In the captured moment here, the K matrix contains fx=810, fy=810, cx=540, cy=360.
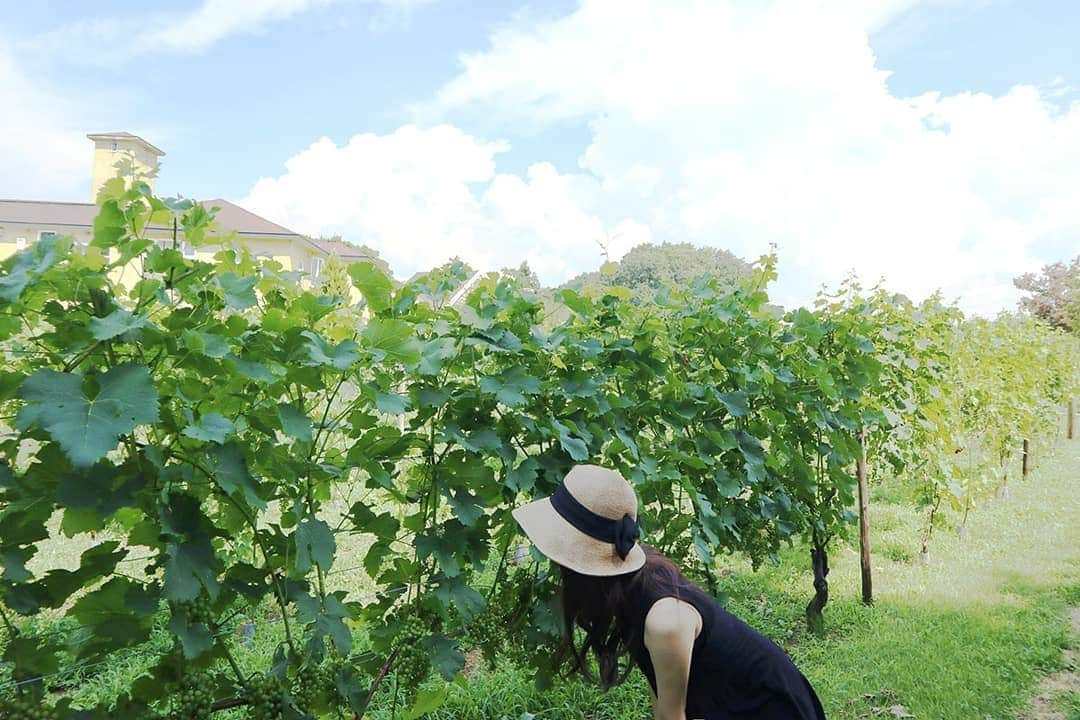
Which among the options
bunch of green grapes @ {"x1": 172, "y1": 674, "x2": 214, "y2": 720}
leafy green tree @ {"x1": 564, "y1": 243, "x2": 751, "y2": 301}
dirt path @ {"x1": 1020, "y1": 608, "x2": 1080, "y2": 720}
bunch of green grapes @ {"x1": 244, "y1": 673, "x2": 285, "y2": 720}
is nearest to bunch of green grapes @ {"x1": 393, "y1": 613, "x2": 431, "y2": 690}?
bunch of green grapes @ {"x1": 244, "y1": 673, "x2": 285, "y2": 720}

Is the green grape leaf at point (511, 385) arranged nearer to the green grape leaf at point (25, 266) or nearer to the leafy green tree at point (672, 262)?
the green grape leaf at point (25, 266)

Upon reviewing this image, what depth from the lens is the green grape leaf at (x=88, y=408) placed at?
1.41 meters

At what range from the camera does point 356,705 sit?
2289 mm

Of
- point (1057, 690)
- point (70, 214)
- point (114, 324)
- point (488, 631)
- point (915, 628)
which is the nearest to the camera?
point (114, 324)

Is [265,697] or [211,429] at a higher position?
[211,429]

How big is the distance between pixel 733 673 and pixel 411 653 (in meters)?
0.93

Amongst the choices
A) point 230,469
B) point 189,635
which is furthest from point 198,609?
point 230,469

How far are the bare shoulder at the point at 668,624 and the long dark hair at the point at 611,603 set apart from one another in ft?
0.17

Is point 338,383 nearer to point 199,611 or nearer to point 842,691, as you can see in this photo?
point 199,611

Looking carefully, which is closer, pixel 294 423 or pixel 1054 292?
pixel 294 423

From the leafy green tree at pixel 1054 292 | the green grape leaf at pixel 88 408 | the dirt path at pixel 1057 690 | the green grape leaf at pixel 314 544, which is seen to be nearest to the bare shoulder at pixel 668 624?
the green grape leaf at pixel 314 544

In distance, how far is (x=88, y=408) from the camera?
4.87 ft

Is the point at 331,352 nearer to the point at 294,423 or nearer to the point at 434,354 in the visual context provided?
the point at 294,423

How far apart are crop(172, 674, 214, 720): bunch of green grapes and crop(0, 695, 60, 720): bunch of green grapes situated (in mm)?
A: 247
